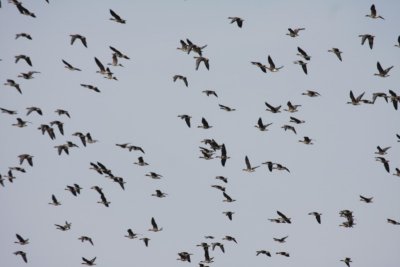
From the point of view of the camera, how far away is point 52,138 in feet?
239

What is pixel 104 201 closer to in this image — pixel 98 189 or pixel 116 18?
pixel 98 189

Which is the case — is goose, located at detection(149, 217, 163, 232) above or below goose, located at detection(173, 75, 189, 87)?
below

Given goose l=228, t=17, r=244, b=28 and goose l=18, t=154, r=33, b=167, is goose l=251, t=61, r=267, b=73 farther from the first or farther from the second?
goose l=18, t=154, r=33, b=167

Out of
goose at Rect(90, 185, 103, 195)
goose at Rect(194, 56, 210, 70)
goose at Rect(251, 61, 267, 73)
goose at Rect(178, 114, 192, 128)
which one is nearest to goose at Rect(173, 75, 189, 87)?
goose at Rect(194, 56, 210, 70)

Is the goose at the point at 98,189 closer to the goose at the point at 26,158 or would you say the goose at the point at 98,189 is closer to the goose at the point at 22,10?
the goose at the point at 26,158

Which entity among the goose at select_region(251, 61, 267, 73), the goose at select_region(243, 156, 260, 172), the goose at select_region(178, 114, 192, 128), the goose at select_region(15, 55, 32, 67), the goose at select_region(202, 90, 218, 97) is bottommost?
the goose at select_region(243, 156, 260, 172)

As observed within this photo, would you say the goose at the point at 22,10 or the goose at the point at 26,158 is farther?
the goose at the point at 26,158

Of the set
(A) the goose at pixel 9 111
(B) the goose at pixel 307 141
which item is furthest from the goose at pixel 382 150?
(A) the goose at pixel 9 111

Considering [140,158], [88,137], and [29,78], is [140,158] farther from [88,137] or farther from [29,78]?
[29,78]

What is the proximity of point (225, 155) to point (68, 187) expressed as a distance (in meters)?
13.2

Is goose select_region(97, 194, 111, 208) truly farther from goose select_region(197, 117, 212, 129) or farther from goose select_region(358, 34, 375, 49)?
goose select_region(358, 34, 375, 49)

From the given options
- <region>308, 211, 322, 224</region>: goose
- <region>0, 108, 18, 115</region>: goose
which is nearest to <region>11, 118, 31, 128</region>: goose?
<region>0, 108, 18, 115</region>: goose

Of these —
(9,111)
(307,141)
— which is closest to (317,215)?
(307,141)

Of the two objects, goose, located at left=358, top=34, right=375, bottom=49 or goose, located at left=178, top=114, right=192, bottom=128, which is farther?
Answer: goose, located at left=178, top=114, right=192, bottom=128
